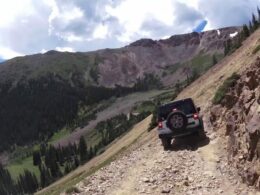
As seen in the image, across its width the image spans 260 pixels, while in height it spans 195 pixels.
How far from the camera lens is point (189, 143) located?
28172 mm

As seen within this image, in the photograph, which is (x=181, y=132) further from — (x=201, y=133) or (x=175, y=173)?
(x=175, y=173)

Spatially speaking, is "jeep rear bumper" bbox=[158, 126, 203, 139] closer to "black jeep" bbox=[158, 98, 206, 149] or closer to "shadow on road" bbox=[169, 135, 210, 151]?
"black jeep" bbox=[158, 98, 206, 149]

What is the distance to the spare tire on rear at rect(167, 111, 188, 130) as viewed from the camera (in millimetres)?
27859

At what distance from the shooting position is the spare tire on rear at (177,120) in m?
27.9

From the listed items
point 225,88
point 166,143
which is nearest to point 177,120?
point 166,143

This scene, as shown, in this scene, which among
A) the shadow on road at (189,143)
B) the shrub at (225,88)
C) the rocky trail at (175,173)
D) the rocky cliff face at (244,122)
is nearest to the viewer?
the rocky cliff face at (244,122)

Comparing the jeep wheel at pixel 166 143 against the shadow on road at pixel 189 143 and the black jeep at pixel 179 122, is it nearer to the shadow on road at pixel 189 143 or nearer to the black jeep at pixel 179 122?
the black jeep at pixel 179 122

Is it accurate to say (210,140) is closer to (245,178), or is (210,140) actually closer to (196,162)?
(196,162)

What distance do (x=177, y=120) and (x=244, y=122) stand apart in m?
5.44

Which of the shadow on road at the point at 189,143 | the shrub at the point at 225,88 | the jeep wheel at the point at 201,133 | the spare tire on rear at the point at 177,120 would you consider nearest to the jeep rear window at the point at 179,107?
the spare tire on rear at the point at 177,120

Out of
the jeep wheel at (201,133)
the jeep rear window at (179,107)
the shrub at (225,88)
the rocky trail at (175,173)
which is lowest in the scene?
the rocky trail at (175,173)

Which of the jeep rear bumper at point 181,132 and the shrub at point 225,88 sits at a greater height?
the shrub at point 225,88

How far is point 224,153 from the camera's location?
2456 centimetres

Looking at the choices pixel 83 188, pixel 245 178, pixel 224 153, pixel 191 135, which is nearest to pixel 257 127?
pixel 245 178
